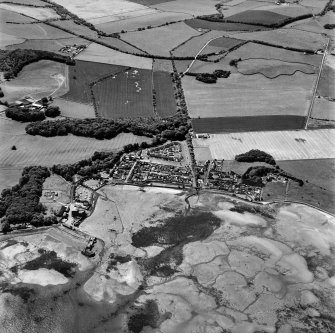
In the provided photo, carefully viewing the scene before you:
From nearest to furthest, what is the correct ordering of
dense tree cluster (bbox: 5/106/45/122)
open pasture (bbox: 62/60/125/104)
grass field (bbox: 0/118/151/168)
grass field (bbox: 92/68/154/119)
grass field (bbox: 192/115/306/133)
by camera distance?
grass field (bbox: 0/118/151/168), dense tree cluster (bbox: 5/106/45/122), grass field (bbox: 192/115/306/133), grass field (bbox: 92/68/154/119), open pasture (bbox: 62/60/125/104)

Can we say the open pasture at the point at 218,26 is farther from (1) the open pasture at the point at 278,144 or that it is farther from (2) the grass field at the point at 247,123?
(1) the open pasture at the point at 278,144

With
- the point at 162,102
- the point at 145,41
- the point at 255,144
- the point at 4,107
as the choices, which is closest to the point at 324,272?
the point at 255,144

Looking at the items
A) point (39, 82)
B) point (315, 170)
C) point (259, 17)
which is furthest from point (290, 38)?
point (39, 82)

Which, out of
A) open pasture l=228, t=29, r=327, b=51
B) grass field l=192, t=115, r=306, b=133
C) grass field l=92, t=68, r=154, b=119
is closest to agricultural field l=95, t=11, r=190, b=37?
open pasture l=228, t=29, r=327, b=51

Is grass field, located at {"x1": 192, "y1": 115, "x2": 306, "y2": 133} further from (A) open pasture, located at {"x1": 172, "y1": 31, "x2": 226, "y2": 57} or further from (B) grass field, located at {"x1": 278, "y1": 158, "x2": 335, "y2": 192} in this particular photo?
(A) open pasture, located at {"x1": 172, "y1": 31, "x2": 226, "y2": 57}

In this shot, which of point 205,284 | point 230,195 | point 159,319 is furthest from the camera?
point 230,195

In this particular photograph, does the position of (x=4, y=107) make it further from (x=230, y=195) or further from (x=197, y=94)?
(x=230, y=195)
